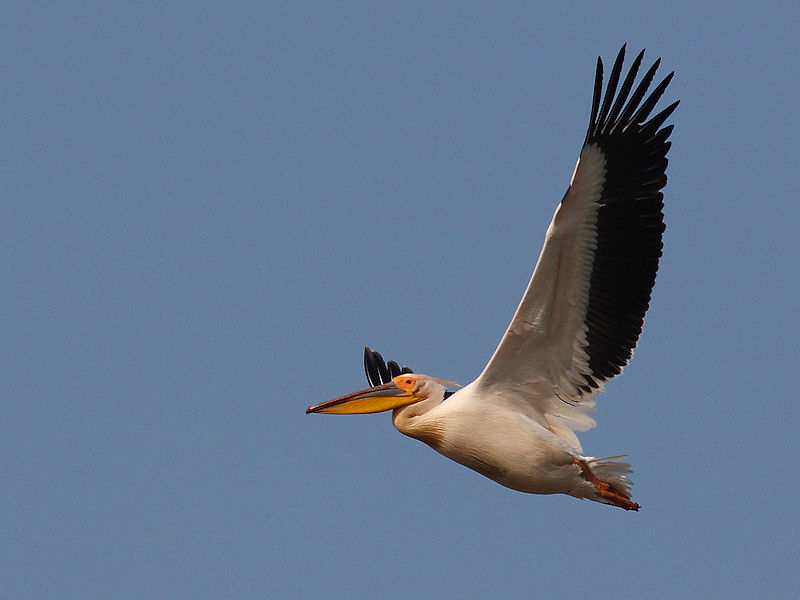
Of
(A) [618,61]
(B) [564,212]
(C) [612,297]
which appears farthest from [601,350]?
(A) [618,61]

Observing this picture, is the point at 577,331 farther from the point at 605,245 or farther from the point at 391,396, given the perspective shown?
the point at 391,396

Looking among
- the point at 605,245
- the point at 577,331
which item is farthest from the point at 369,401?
the point at 605,245

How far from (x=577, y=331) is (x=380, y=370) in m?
3.30

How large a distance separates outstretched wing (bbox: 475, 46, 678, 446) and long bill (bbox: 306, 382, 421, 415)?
98 cm

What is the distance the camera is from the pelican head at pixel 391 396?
1325 cm

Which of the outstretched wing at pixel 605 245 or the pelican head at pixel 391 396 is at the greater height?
the outstretched wing at pixel 605 245

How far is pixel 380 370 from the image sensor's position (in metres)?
15.4

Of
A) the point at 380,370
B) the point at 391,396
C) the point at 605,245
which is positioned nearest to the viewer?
the point at 605,245

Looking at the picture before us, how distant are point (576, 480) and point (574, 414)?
23.6 inches

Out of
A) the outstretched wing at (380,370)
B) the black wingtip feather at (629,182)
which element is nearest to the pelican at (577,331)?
the black wingtip feather at (629,182)

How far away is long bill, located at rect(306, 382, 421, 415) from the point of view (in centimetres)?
1324

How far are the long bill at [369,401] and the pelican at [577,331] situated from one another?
0.7 inches

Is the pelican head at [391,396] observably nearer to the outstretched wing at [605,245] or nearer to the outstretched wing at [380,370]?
the outstretched wing at [605,245]

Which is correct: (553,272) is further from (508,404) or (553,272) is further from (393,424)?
(393,424)
